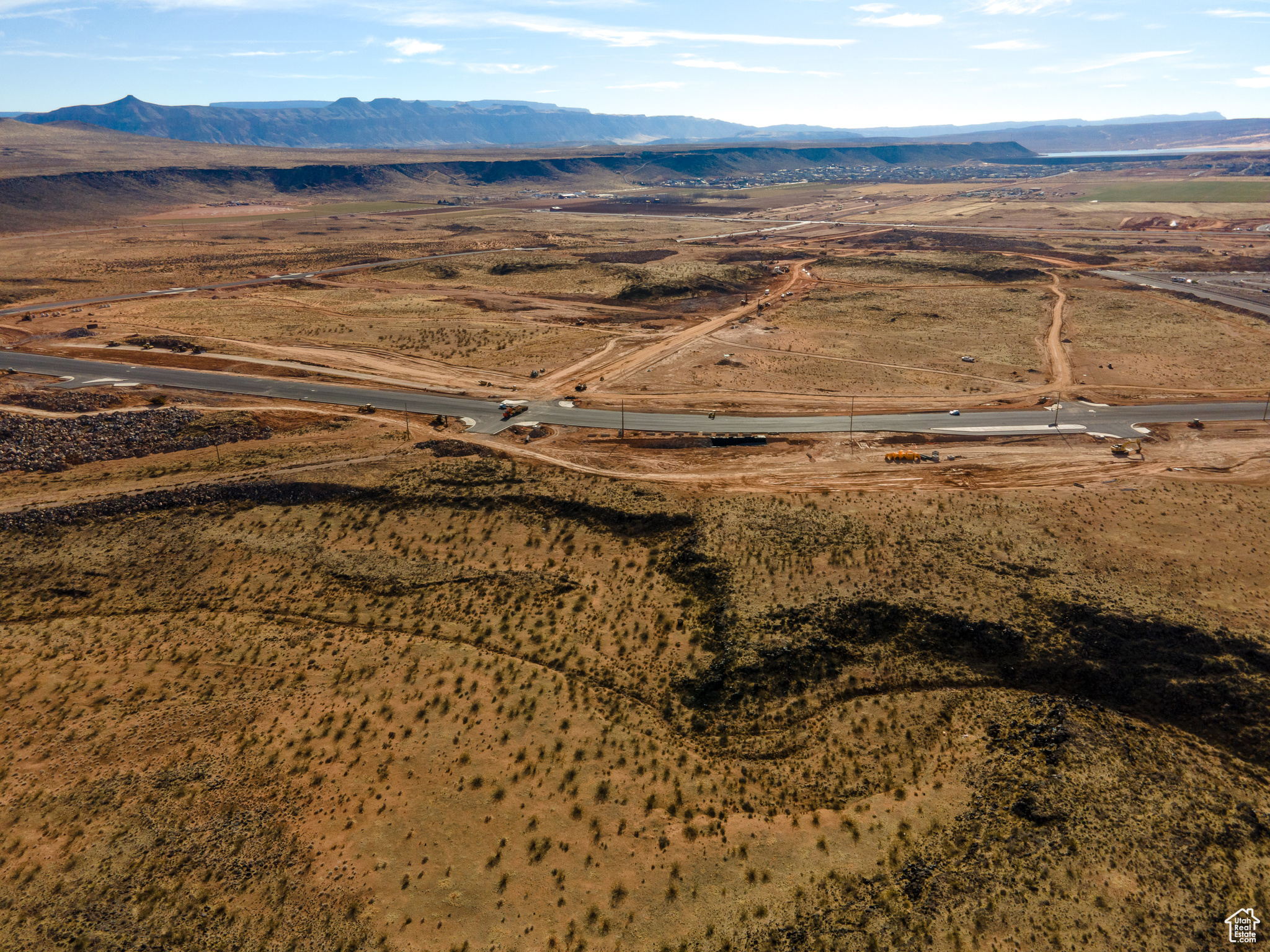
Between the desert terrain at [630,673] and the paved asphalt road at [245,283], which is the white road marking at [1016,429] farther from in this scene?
the paved asphalt road at [245,283]

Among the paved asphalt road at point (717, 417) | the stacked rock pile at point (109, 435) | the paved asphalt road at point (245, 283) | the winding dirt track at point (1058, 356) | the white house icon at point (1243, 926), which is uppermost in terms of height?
the paved asphalt road at point (245, 283)

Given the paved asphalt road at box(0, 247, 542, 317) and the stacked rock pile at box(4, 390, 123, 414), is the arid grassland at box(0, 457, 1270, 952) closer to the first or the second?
the stacked rock pile at box(4, 390, 123, 414)

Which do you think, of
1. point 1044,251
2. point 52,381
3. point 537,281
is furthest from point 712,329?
point 1044,251

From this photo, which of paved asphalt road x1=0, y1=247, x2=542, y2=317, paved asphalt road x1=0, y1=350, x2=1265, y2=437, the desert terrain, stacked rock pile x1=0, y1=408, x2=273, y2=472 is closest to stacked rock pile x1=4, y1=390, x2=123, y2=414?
the desert terrain

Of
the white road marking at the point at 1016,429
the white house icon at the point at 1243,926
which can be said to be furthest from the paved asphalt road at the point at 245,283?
the white house icon at the point at 1243,926

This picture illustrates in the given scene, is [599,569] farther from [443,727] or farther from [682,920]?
[682,920]
